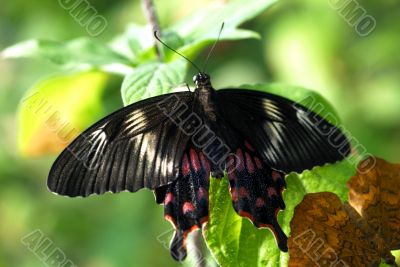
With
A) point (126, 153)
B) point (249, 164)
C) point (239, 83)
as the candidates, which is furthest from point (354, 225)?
point (239, 83)

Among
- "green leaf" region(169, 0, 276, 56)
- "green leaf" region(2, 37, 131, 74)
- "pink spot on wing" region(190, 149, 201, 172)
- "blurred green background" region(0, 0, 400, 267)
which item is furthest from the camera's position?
"blurred green background" region(0, 0, 400, 267)

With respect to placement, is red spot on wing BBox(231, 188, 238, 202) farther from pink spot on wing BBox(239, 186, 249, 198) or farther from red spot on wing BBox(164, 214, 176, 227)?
red spot on wing BBox(164, 214, 176, 227)

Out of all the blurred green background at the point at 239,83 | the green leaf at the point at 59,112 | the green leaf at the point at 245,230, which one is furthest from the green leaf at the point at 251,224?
the blurred green background at the point at 239,83

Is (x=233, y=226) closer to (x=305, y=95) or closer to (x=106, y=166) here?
(x=106, y=166)

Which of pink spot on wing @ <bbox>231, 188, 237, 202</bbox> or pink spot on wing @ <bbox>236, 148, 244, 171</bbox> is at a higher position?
pink spot on wing @ <bbox>236, 148, 244, 171</bbox>

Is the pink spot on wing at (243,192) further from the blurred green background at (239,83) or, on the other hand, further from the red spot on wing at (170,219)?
the blurred green background at (239,83)

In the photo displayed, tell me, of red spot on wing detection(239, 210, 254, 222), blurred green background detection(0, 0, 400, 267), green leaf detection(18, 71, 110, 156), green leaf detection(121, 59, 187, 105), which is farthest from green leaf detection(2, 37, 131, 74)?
blurred green background detection(0, 0, 400, 267)
